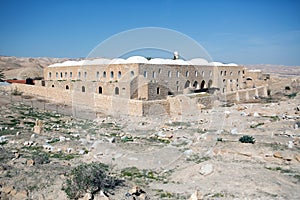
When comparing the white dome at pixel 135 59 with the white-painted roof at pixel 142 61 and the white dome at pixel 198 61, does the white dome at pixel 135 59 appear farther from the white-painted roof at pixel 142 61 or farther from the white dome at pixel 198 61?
the white dome at pixel 198 61

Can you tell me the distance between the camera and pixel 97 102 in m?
18.5

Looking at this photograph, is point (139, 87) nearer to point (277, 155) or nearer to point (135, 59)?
point (135, 59)

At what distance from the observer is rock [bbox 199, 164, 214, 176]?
20.2ft

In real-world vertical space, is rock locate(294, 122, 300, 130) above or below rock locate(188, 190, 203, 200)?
above

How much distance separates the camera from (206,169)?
245 inches

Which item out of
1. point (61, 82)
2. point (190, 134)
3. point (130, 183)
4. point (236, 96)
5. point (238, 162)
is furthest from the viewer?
point (61, 82)

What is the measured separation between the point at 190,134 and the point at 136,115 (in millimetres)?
Answer: 5621

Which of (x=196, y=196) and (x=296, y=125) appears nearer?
(x=196, y=196)

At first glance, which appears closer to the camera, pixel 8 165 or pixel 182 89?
pixel 8 165

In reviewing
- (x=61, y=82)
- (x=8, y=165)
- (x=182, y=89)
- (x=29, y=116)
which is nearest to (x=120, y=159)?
(x=8, y=165)

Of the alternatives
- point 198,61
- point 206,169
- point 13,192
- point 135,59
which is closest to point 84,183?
point 13,192

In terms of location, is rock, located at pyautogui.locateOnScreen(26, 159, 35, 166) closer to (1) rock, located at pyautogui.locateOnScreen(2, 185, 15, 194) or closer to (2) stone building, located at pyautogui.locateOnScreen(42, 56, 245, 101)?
(1) rock, located at pyautogui.locateOnScreen(2, 185, 15, 194)

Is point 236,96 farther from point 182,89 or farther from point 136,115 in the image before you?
Answer: point 136,115

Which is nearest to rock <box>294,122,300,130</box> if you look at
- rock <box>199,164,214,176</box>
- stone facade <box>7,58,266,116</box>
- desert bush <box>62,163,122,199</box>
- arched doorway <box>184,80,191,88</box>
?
rock <box>199,164,214,176</box>
